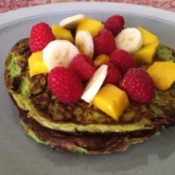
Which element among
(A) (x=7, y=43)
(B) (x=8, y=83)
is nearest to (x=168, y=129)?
(B) (x=8, y=83)

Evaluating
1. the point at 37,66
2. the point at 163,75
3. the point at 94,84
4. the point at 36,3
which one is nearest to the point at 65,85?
the point at 94,84

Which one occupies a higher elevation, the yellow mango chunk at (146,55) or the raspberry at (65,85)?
the raspberry at (65,85)

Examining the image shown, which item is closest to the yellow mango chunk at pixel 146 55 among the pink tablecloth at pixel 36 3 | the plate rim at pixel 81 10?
the plate rim at pixel 81 10

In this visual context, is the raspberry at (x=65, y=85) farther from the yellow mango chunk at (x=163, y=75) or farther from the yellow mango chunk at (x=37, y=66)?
the yellow mango chunk at (x=163, y=75)

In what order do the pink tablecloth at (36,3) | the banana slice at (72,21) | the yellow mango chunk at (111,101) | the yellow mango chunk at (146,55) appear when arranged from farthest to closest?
1. the pink tablecloth at (36,3)
2. the banana slice at (72,21)
3. the yellow mango chunk at (146,55)
4. the yellow mango chunk at (111,101)

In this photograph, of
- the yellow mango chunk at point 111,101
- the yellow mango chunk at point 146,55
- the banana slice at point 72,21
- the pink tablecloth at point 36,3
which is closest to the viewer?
the yellow mango chunk at point 111,101

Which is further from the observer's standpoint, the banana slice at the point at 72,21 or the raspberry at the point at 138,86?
the banana slice at the point at 72,21

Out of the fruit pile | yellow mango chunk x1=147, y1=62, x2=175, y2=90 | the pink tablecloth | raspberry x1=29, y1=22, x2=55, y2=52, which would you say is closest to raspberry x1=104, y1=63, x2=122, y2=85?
the fruit pile
